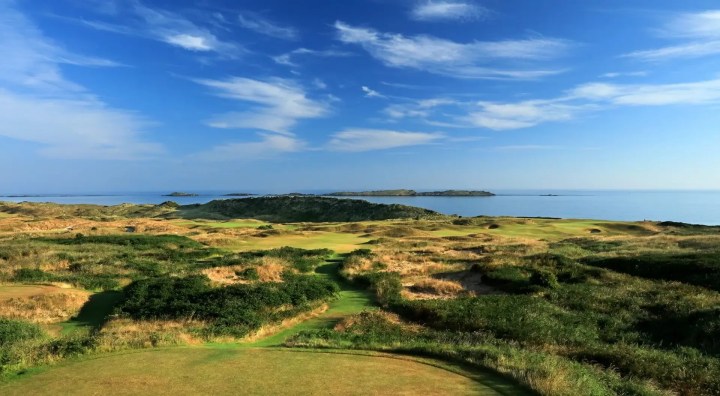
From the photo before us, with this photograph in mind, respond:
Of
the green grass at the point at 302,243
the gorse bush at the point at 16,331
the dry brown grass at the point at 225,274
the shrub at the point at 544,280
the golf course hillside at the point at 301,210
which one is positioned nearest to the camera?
the gorse bush at the point at 16,331

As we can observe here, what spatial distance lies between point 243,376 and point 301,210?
114 m

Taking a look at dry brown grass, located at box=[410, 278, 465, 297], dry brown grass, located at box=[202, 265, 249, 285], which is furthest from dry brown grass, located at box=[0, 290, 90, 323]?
dry brown grass, located at box=[410, 278, 465, 297]

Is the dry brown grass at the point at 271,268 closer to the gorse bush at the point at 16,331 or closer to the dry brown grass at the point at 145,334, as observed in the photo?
the dry brown grass at the point at 145,334

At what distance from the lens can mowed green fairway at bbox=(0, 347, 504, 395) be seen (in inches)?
307

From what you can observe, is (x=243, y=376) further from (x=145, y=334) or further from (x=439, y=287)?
(x=439, y=287)

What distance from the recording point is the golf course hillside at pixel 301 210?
108 m

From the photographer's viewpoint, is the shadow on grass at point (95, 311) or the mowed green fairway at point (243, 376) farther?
the shadow on grass at point (95, 311)

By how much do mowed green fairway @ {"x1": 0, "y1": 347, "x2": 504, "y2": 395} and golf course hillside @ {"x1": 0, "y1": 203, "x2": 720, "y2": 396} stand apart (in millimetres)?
47

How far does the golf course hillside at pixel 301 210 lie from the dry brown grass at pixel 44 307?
85340mm

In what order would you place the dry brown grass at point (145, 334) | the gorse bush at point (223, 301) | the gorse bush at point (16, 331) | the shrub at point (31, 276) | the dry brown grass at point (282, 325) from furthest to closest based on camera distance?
the shrub at point (31, 276)
the gorse bush at point (223, 301)
the dry brown grass at point (282, 325)
the gorse bush at point (16, 331)
the dry brown grass at point (145, 334)

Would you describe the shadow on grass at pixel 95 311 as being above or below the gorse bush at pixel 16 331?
below

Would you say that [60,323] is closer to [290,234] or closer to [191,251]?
[191,251]

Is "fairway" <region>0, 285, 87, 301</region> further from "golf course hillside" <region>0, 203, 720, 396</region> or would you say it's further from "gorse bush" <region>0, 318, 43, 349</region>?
"gorse bush" <region>0, 318, 43, 349</region>

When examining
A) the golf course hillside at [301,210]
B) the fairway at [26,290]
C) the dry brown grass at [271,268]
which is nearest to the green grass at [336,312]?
the dry brown grass at [271,268]
